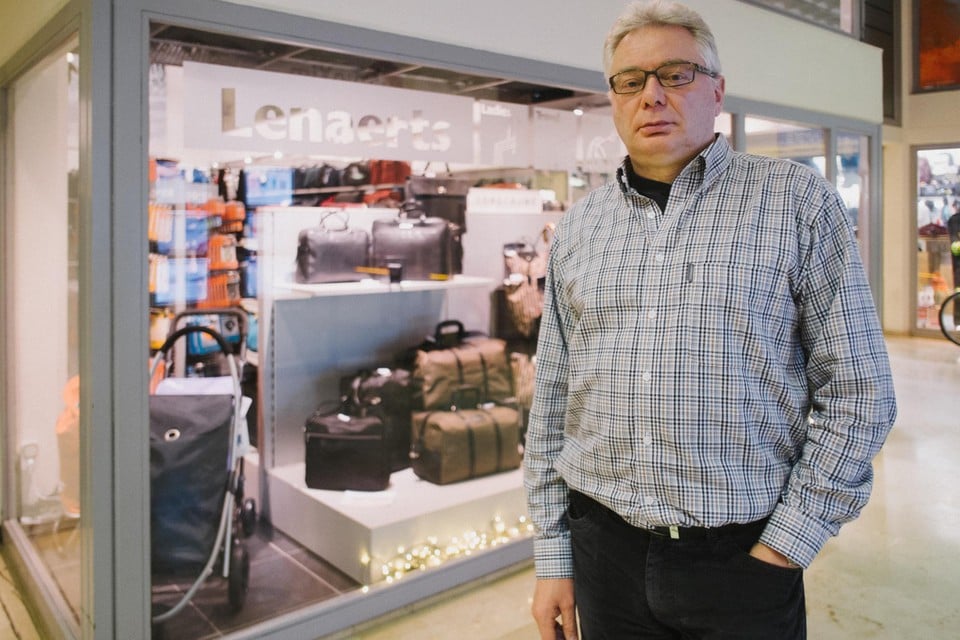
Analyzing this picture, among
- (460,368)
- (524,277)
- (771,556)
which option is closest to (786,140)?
(524,277)

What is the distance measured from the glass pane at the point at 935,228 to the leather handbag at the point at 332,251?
9.99m

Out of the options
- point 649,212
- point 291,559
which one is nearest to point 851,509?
point 649,212

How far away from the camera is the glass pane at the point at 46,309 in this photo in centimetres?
274

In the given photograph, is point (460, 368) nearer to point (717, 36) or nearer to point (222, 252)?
point (222, 252)

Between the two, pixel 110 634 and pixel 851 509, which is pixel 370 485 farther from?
pixel 851 509

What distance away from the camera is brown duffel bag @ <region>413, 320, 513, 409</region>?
13.4 feet

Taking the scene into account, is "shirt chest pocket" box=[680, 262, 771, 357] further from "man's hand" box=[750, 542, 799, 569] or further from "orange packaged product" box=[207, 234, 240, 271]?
"orange packaged product" box=[207, 234, 240, 271]

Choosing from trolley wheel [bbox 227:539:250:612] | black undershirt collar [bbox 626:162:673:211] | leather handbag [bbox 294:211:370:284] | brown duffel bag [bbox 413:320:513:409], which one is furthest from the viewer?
brown duffel bag [bbox 413:320:513:409]

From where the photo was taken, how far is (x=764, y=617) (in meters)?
1.33

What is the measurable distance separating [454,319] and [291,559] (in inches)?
58.0

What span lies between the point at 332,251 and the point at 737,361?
8.79 feet

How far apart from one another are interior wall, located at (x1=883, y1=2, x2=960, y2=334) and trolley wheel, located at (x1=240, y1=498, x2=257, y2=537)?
33.4 feet

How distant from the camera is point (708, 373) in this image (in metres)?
1.34

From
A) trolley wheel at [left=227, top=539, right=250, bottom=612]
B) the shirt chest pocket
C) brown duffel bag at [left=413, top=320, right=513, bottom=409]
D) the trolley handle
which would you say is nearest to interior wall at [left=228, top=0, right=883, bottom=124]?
the trolley handle
